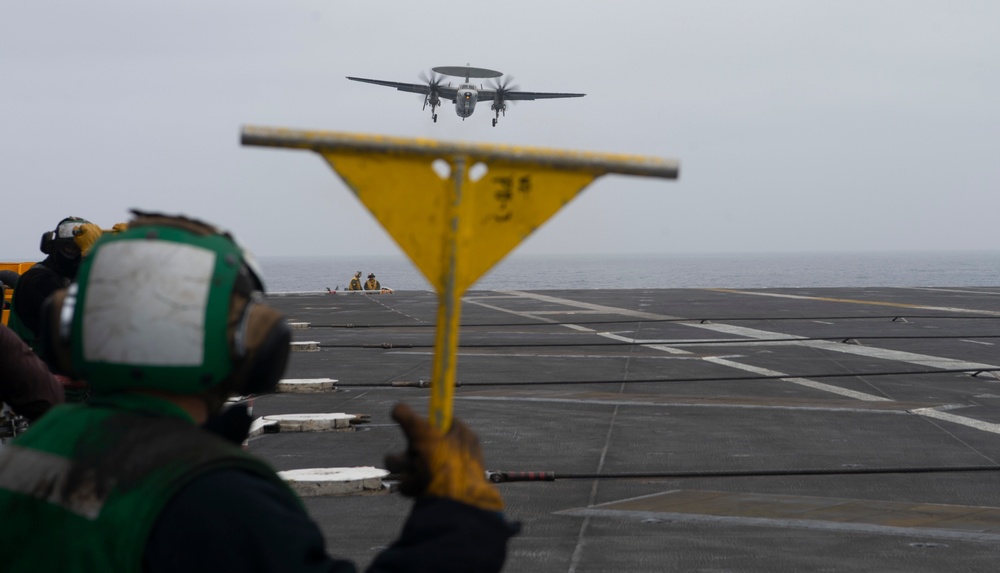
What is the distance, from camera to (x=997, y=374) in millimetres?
15633

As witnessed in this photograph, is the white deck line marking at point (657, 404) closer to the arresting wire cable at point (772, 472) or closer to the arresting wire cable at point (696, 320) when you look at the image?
the arresting wire cable at point (772, 472)

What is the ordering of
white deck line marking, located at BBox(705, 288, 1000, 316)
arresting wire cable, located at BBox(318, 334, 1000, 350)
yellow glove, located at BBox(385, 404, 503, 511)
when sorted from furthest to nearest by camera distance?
white deck line marking, located at BBox(705, 288, 1000, 316), arresting wire cable, located at BBox(318, 334, 1000, 350), yellow glove, located at BBox(385, 404, 503, 511)

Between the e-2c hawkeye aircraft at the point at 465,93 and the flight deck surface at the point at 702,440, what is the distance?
133 ft

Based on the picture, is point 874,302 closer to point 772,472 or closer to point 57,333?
point 772,472

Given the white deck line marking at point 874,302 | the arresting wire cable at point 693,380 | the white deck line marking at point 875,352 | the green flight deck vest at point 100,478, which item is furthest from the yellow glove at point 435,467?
the white deck line marking at point 874,302

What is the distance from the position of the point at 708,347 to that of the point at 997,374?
217 inches

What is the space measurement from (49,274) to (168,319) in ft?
17.6

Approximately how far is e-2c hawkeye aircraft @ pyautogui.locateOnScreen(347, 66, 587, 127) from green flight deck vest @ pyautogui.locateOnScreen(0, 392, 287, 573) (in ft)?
202

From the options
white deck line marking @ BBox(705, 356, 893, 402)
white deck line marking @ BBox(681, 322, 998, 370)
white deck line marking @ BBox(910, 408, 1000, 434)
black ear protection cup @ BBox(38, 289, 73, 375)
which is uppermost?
black ear protection cup @ BBox(38, 289, 73, 375)

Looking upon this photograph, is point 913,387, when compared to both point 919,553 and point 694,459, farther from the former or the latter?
point 919,553

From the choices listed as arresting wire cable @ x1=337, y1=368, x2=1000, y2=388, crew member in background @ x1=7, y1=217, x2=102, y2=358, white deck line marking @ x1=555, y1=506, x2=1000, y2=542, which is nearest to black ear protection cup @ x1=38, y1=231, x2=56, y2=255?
crew member in background @ x1=7, y1=217, x2=102, y2=358

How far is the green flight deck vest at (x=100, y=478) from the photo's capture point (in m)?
1.95

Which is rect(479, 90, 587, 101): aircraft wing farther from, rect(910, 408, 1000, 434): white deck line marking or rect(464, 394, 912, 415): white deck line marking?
rect(910, 408, 1000, 434): white deck line marking

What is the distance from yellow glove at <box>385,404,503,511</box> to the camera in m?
2.09
